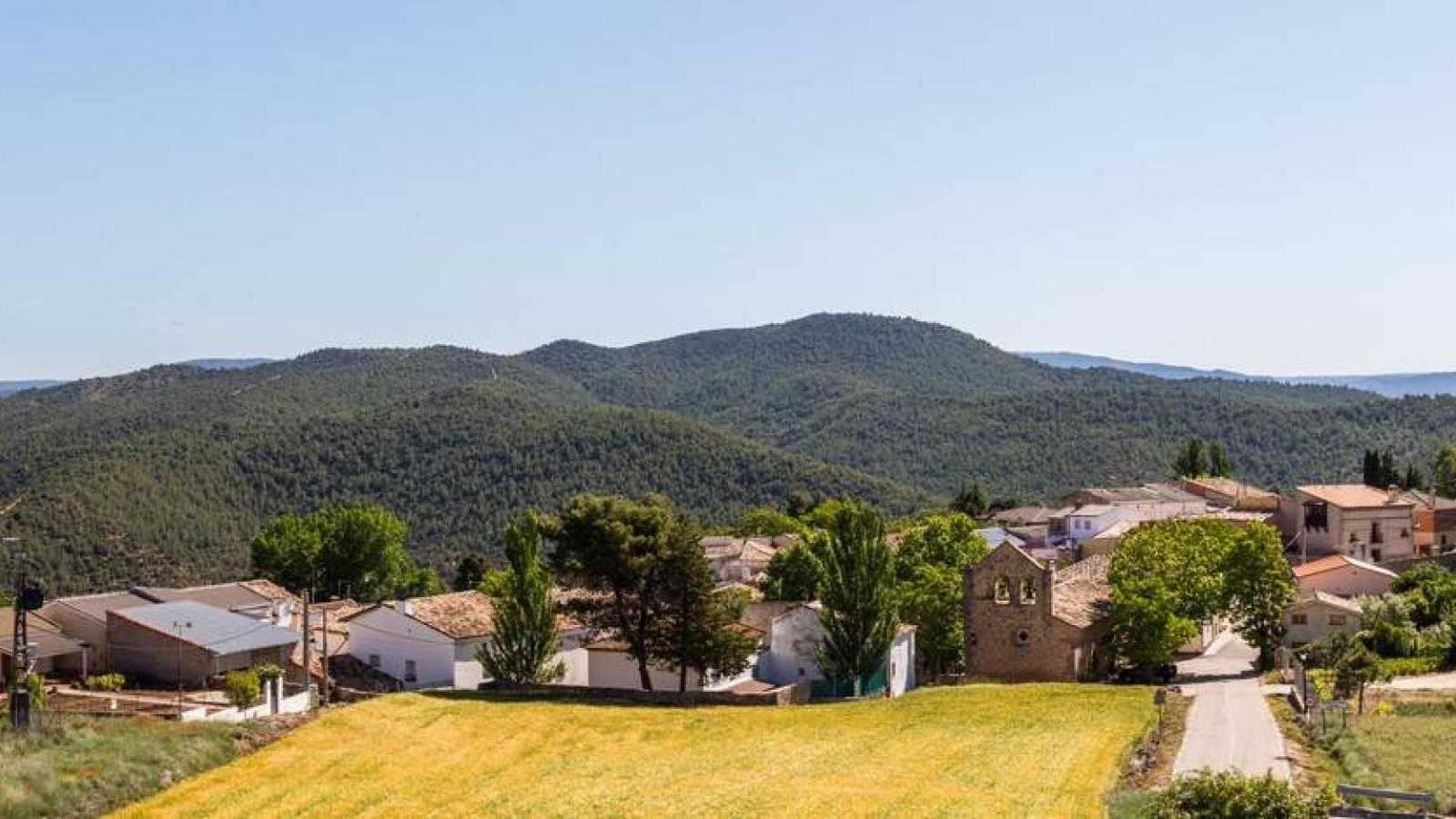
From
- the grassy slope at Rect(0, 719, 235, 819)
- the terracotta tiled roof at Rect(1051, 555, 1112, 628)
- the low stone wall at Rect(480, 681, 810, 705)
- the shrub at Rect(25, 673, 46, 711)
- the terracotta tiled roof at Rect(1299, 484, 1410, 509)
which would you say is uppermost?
the terracotta tiled roof at Rect(1299, 484, 1410, 509)

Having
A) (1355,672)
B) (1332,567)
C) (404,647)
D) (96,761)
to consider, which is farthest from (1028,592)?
(96,761)

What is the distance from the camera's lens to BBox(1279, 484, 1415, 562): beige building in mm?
97562

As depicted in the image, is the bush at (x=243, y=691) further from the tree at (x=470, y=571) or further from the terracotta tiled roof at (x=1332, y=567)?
the tree at (x=470, y=571)

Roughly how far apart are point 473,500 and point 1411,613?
12575cm

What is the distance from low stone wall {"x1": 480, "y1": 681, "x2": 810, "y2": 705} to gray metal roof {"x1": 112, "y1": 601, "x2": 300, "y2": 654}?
446 inches

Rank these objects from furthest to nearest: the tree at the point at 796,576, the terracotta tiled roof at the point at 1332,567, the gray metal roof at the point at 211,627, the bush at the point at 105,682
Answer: the tree at the point at 796,576
the terracotta tiled roof at the point at 1332,567
the gray metal roof at the point at 211,627
the bush at the point at 105,682

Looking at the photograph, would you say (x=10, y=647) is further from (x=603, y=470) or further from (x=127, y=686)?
(x=603, y=470)

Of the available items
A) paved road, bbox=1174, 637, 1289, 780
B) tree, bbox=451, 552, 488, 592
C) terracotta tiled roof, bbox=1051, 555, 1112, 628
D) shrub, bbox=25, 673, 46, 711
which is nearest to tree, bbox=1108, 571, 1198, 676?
terracotta tiled roof, bbox=1051, 555, 1112, 628

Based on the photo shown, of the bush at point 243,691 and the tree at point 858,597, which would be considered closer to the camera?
the bush at point 243,691

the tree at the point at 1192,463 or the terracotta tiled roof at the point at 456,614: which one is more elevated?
the tree at the point at 1192,463

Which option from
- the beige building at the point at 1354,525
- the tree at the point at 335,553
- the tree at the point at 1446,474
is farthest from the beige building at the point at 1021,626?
the tree at the point at 1446,474

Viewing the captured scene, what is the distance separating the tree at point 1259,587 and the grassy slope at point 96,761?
151 ft

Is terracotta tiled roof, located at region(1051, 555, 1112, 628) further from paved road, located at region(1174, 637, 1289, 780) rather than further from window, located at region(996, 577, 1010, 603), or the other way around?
paved road, located at region(1174, 637, 1289, 780)

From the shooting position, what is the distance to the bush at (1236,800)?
23.7 m
